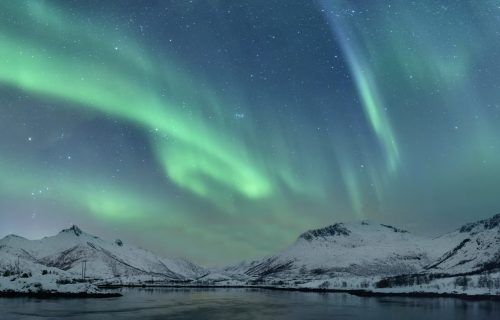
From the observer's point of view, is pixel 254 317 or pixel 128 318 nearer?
pixel 128 318

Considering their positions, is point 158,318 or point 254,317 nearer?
point 158,318

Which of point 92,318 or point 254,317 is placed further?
point 254,317

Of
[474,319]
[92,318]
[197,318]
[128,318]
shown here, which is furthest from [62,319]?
[474,319]

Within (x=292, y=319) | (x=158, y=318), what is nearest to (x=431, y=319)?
(x=292, y=319)

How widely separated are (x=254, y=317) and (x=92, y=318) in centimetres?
3650

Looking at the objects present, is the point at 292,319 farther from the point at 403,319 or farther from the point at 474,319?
the point at 474,319

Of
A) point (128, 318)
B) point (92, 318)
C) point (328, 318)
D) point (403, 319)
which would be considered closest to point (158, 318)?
point (128, 318)

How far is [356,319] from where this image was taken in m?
113

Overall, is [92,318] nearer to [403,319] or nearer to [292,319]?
[292,319]

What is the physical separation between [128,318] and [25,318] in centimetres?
2090

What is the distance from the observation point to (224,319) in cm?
11369

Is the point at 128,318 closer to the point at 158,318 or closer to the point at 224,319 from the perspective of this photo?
the point at 158,318

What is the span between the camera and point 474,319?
11088 centimetres

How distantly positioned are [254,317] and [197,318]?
14253 mm
